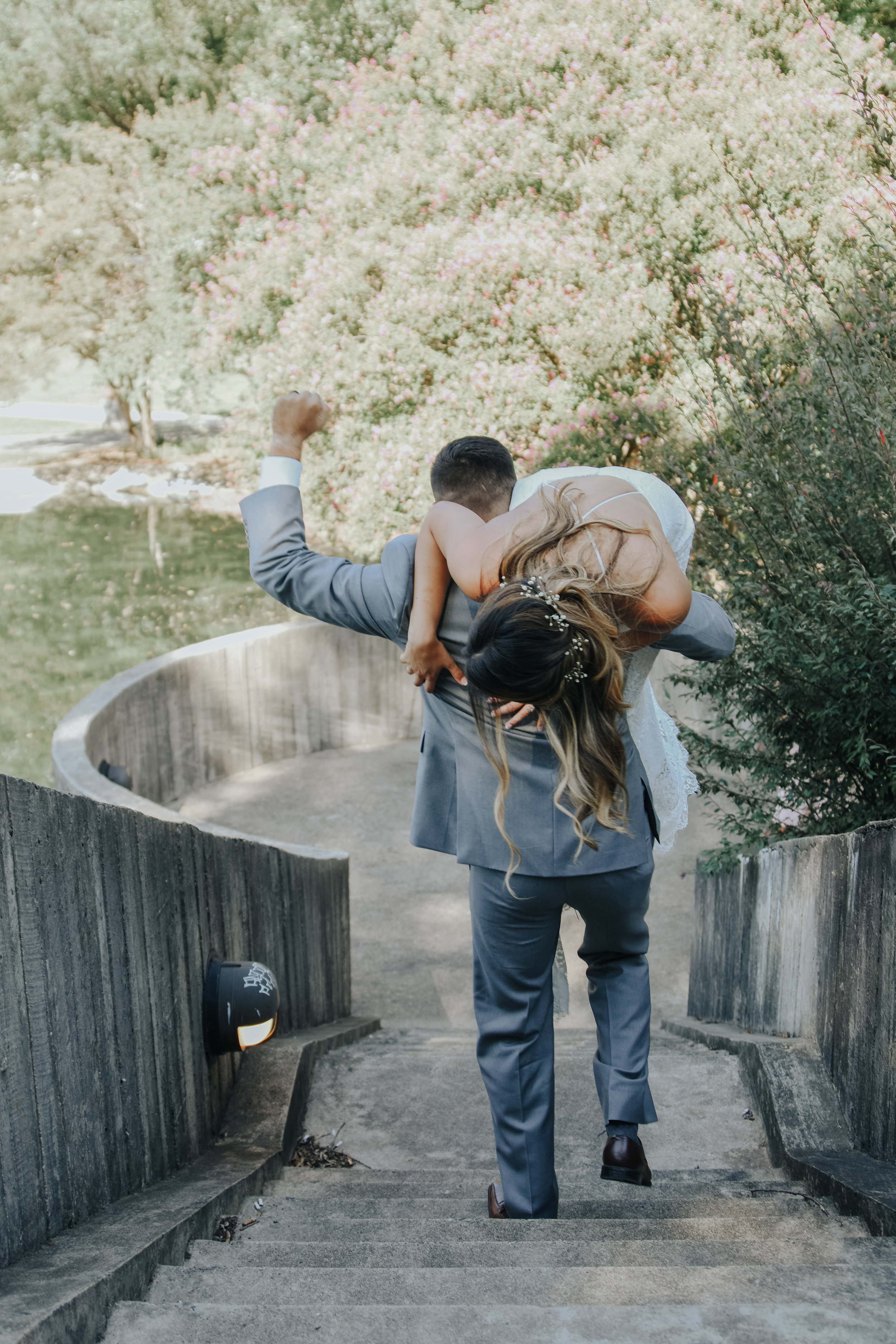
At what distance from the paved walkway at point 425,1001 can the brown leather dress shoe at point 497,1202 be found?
688 mm

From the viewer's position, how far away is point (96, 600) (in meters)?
15.8

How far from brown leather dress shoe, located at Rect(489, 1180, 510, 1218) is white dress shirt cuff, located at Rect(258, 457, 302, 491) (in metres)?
1.65

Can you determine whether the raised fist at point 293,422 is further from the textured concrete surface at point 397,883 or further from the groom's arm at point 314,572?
the textured concrete surface at point 397,883

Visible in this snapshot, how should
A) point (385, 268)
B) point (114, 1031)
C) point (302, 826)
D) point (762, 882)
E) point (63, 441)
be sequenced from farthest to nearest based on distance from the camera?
1. point (63, 441)
2. point (385, 268)
3. point (302, 826)
4. point (762, 882)
5. point (114, 1031)

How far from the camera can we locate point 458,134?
34.2 feet

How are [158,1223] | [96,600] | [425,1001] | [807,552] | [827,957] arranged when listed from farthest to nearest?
1. [96,600]
2. [425,1001]
3. [807,552]
4. [827,957]
5. [158,1223]

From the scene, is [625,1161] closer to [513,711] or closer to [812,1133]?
[812,1133]

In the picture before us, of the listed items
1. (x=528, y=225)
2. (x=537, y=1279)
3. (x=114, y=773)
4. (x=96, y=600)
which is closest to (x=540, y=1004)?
(x=537, y=1279)

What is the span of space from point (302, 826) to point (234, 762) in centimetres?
128

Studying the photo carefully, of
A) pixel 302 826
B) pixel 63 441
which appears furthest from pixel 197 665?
pixel 63 441

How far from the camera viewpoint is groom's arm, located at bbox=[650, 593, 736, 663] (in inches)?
90.5

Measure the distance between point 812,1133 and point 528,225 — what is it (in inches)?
331

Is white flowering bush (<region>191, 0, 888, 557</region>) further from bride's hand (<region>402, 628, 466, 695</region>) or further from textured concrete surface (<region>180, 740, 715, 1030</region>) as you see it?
bride's hand (<region>402, 628, 466, 695</region>)

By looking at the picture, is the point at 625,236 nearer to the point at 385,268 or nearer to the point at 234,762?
the point at 385,268
